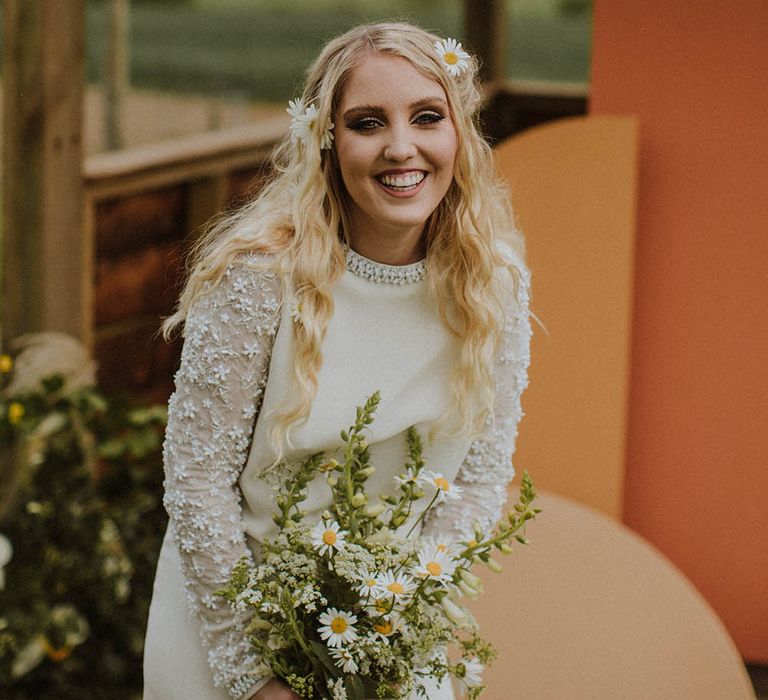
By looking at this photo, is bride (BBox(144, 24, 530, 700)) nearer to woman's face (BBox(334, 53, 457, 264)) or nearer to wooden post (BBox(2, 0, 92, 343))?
woman's face (BBox(334, 53, 457, 264))

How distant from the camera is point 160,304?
435 cm

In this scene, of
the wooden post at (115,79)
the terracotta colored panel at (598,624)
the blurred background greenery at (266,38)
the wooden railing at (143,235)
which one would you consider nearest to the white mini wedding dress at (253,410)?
the terracotta colored panel at (598,624)

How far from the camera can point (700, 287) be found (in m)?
2.80

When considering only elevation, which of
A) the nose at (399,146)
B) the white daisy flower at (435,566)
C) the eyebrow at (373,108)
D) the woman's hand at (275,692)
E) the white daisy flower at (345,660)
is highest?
the eyebrow at (373,108)

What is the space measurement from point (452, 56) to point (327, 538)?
77 cm

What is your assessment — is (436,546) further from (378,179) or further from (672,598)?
(672,598)

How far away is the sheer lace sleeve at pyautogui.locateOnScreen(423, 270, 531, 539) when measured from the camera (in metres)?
1.98

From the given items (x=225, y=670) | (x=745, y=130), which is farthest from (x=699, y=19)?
(x=225, y=670)

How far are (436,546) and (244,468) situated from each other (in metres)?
0.39

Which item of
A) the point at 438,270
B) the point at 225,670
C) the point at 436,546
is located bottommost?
the point at 225,670

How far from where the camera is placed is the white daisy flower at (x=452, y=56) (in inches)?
70.7

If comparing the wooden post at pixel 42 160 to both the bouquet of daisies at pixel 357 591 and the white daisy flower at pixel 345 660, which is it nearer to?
the bouquet of daisies at pixel 357 591

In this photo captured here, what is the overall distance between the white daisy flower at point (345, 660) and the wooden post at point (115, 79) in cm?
356

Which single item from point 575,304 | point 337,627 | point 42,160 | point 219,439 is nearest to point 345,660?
point 337,627
